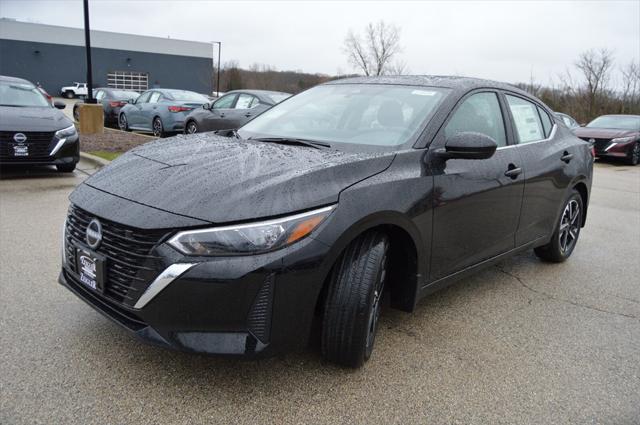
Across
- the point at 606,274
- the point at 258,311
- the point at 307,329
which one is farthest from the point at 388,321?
the point at 606,274

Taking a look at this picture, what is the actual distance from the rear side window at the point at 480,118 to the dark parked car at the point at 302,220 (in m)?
0.01

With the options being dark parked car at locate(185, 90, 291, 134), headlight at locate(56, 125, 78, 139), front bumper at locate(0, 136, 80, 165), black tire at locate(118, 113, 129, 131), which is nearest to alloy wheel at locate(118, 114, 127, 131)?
black tire at locate(118, 113, 129, 131)

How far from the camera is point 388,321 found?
3512 millimetres

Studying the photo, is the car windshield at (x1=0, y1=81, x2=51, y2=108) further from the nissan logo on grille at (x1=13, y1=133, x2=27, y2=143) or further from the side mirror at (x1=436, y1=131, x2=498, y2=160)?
the side mirror at (x1=436, y1=131, x2=498, y2=160)

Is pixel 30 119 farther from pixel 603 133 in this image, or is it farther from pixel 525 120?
pixel 603 133

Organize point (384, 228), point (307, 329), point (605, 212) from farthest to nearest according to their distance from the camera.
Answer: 1. point (605, 212)
2. point (384, 228)
3. point (307, 329)

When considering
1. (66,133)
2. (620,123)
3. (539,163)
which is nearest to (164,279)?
(539,163)

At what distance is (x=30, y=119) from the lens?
299 inches

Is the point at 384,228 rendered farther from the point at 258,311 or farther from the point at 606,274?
the point at 606,274

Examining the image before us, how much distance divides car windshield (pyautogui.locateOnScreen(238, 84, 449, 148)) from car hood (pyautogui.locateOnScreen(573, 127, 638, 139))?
14.3m

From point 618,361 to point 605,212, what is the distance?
536cm

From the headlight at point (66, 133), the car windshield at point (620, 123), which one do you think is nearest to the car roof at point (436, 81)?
the headlight at point (66, 133)

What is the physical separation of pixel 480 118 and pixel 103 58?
57.1 metres

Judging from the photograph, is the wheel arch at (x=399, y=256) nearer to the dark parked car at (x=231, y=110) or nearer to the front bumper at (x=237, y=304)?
the front bumper at (x=237, y=304)
